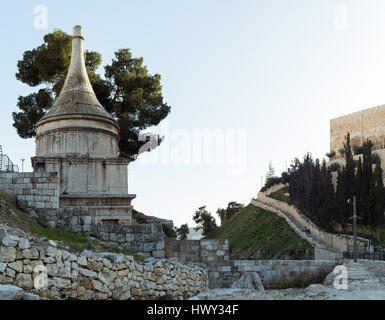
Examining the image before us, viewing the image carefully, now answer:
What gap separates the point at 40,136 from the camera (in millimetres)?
21203

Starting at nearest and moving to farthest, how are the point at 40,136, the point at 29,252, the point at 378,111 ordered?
1. the point at 29,252
2. the point at 40,136
3. the point at 378,111

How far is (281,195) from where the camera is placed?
5309 cm

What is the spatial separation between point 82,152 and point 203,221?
38046 mm

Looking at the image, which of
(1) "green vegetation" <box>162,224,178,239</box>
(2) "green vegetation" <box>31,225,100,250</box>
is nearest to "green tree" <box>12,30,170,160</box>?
(1) "green vegetation" <box>162,224,178,239</box>

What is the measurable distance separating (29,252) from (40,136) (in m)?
15.3

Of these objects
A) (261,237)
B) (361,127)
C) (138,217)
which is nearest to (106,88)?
(138,217)

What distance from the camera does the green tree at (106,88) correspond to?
1106 inches

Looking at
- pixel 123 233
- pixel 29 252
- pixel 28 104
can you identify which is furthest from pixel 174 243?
pixel 28 104

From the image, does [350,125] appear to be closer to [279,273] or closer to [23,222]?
[279,273]

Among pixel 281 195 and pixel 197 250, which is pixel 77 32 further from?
pixel 281 195

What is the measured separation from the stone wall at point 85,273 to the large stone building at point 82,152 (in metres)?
7.99

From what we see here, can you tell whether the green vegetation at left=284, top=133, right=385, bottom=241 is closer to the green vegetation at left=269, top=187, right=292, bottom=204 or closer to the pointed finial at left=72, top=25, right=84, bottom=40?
the green vegetation at left=269, top=187, right=292, bottom=204

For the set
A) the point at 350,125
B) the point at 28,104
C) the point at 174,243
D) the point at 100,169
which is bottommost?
the point at 174,243

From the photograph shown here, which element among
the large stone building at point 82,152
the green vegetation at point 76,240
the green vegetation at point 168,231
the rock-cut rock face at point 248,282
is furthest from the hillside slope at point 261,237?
the green vegetation at point 76,240
